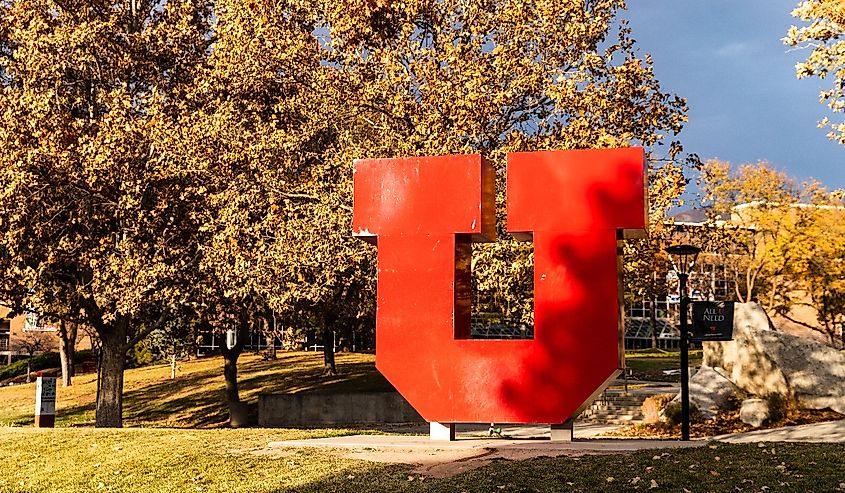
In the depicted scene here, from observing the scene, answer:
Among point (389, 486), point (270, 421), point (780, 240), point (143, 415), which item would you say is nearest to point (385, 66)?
point (389, 486)

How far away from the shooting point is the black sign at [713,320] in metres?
20.1

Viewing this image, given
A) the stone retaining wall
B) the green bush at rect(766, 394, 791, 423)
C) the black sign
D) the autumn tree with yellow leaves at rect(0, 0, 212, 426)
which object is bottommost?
the stone retaining wall

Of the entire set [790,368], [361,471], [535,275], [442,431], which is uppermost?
[535,275]

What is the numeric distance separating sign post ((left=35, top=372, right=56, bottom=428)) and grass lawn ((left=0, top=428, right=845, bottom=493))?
291 inches

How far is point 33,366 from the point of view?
2035 inches

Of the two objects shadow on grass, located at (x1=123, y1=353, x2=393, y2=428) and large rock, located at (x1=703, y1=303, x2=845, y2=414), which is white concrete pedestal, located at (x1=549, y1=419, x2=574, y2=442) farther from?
shadow on grass, located at (x1=123, y1=353, x2=393, y2=428)

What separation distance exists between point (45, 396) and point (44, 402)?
14 cm

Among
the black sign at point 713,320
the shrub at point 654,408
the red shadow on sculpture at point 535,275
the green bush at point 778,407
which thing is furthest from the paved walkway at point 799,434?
the red shadow on sculpture at point 535,275

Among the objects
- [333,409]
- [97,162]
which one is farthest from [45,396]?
[333,409]

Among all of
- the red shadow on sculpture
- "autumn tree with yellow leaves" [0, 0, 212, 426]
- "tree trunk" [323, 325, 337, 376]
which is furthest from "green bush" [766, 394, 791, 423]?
"tree trunk" [323, 325, 337, 376]

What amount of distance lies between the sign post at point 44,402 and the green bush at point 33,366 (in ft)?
104

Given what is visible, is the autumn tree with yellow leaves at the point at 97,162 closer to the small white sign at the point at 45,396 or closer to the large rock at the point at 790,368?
the small white sign at the point at 45,396

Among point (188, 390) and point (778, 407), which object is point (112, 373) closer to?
point (188, 390)

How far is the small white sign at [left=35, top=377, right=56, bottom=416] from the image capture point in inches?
861
